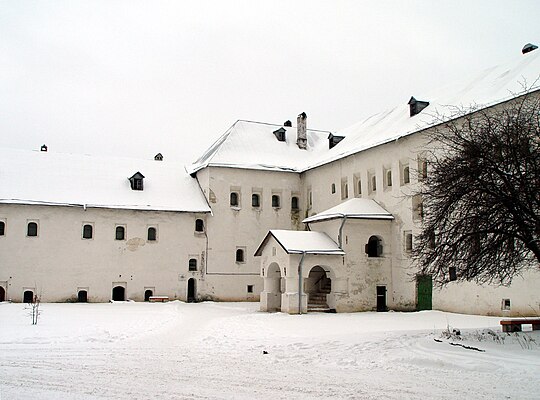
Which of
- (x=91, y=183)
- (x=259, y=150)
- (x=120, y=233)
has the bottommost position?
(x=120, y=233)

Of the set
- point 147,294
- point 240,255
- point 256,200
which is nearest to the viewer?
point 147,294

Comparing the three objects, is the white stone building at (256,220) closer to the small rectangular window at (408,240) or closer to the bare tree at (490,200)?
the small rectangular window at (408,240)

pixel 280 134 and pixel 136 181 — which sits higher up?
pixel 280 134

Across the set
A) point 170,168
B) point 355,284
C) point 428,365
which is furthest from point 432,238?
point 170,168

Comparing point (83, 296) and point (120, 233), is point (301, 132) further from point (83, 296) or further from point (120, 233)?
point (83, 296)

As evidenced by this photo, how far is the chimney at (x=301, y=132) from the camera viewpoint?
47000 millimetres

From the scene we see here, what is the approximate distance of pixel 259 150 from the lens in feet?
149

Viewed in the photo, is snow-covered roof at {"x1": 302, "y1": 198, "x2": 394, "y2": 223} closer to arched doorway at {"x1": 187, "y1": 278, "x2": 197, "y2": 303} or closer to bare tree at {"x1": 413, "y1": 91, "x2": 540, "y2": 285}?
arched doorway at {"x1": 187, "y1": 278, "x2": 197, "y2": 303}

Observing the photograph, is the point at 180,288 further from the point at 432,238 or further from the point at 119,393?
the point at 119,393

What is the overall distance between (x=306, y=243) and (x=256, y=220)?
1158 centimetres

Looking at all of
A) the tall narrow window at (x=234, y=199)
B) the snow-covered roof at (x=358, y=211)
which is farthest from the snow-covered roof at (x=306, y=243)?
the tall narrow window at (x=234, y=199)

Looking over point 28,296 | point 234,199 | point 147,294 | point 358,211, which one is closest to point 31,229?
point 28,296

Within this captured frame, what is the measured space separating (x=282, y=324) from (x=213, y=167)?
19.6 meters

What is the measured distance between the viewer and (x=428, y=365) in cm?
1406
